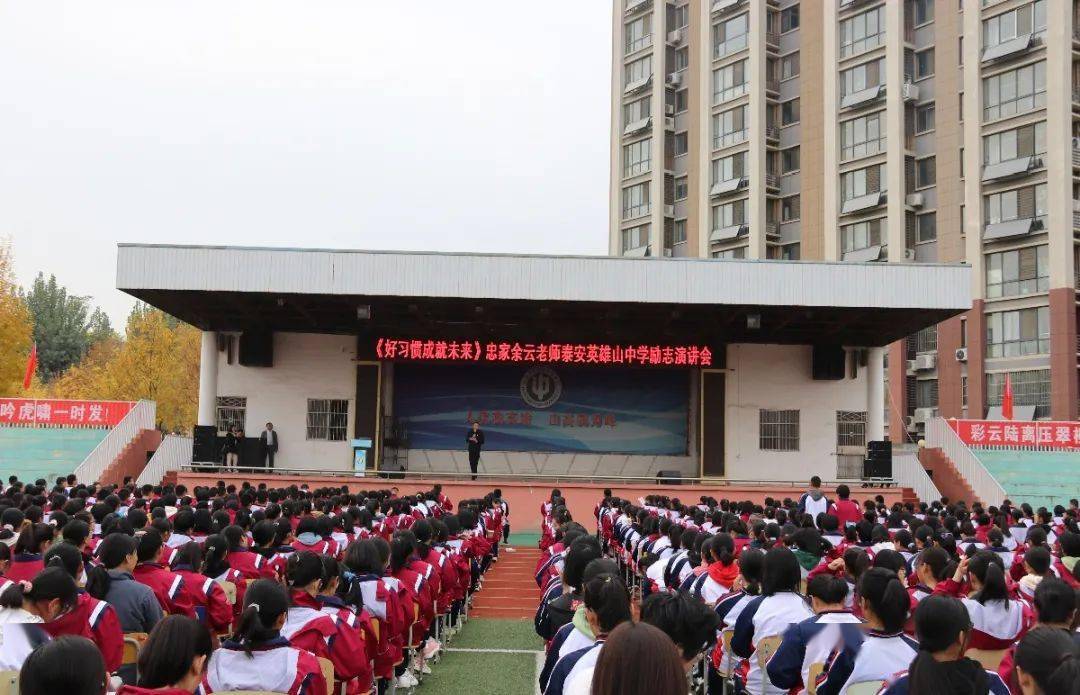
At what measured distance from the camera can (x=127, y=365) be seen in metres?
41.3

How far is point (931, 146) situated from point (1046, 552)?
35225 mm

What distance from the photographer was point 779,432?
21938 mm

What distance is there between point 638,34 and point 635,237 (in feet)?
34.6

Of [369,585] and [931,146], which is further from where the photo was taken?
[931,146]

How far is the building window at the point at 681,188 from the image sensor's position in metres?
47.5

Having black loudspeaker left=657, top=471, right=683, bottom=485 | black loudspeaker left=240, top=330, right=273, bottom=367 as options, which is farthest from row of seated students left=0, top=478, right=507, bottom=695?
black loudspeaker left=240, top=330, right=273, bottom=367

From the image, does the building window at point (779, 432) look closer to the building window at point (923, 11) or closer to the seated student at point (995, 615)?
the seated student at point (995, 615)

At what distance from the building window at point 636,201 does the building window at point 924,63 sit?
566 inches

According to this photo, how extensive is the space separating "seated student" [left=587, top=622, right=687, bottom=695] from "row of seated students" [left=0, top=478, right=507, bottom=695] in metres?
1.36

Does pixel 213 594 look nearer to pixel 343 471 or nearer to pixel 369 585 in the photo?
pixel 369 585

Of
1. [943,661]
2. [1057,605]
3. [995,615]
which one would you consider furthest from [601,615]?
[995,615]

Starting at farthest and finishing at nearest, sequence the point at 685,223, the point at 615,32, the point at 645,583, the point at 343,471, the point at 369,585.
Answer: the point at 615,32, the point at 685,223, the point at 343,471, the point at 645,583, the point at 369,585

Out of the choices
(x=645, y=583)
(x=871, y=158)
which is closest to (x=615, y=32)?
(x=871, y=158)

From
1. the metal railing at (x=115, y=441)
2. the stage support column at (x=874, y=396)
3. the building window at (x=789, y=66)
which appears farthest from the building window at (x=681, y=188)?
the metal railing at (x=115, y=441)
